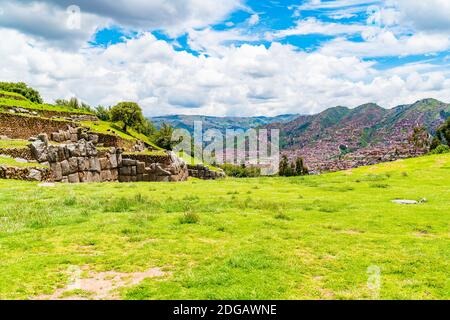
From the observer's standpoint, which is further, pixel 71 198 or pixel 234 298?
pixel 71 198

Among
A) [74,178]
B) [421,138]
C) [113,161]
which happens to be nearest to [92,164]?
[74,178]

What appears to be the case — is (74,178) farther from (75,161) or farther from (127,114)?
(127,114)

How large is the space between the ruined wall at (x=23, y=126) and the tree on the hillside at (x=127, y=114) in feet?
120

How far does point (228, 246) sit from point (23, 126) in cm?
4374

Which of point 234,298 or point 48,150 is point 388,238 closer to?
point 234,298

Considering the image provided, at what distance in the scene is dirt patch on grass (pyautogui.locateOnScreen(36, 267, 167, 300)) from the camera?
8023 mm

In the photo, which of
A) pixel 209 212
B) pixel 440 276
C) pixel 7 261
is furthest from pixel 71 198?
Result: pixel 440 276

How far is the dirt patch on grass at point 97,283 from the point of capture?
8.02m

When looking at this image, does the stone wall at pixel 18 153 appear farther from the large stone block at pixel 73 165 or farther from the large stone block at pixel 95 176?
the large stone block at pixel 95 176

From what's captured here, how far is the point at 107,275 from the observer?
9422 mm

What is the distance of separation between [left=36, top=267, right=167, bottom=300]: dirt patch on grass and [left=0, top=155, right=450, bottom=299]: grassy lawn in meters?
0.16

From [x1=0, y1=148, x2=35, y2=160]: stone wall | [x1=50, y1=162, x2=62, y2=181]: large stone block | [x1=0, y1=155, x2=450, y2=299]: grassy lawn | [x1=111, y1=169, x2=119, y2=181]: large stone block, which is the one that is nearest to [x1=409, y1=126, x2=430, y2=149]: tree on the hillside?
[x1=111, y1=169, x2=119, y2=181]: large stone block
